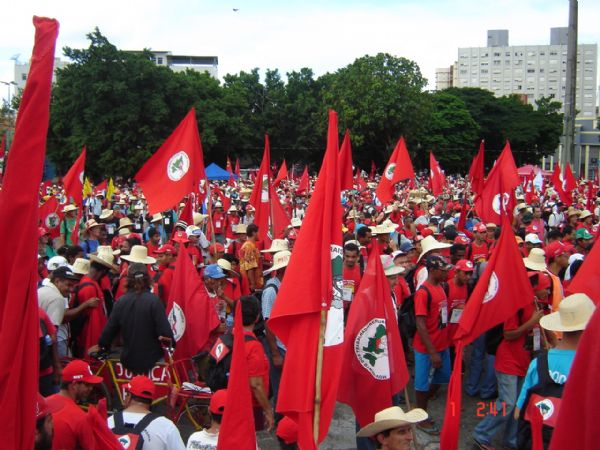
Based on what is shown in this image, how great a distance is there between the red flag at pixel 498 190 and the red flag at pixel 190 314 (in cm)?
636

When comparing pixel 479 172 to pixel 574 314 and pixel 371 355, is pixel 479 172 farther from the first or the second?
pixel 574 314

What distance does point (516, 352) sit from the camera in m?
5.61

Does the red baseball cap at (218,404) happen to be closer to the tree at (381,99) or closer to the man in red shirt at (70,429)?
the man in red shirt at (70,429)

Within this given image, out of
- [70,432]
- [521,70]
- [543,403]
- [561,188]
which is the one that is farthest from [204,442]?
[521,70]

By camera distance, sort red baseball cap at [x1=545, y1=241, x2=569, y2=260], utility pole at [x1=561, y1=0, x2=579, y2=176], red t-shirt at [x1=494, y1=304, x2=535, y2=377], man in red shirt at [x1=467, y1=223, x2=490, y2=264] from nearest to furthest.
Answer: red t-shirt at [x1=494, y1=304, x2=535, y2=377], red baseball cap at [x1=545, y1=241, x2=569, y2=260], man in red shirt at [x1=467, y1=223, x2=490, y2=264], utility pole at [x1=561, y1=0, x2=579, y2=176]

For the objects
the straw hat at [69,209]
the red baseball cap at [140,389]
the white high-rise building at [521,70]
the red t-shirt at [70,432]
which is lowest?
the red t-shirt at [70,432]

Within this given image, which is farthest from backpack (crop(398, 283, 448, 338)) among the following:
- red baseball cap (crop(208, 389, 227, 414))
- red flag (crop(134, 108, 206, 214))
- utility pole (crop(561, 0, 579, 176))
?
utility pole (crop(561, 0, 579, 176))

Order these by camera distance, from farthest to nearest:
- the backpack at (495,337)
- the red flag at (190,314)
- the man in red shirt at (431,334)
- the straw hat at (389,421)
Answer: the red flag at (190,314) < the man in red shirt at (431,334) < the backpack at (495,337) < the straw hat at (389,421)

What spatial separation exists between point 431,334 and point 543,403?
2.27 m

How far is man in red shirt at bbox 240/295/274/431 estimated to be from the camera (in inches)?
189

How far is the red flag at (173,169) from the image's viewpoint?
876 centimetres

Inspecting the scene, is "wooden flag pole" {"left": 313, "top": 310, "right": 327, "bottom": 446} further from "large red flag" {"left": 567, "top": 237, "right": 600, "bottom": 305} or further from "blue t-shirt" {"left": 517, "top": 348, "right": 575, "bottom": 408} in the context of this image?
"large red flag" {"left": 567, "top": 237, "right": 600, "bottom": 305}

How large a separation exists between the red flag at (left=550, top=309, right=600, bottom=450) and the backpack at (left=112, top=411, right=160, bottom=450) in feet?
9.54

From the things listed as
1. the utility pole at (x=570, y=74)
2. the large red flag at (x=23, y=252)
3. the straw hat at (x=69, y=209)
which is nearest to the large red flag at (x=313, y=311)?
the large red flag at (x=23, y=252)
